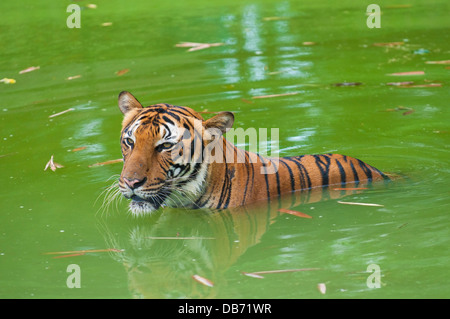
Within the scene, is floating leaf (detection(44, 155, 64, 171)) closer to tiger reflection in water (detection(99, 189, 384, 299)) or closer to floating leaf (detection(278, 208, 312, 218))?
tiger reflection in water (detection(99, 189, 384, 299))

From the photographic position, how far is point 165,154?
3988 mm

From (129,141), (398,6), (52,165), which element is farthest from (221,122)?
(398,6)

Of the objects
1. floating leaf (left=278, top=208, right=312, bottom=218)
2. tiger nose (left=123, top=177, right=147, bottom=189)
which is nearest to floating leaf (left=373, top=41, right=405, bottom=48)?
floating leaf (left=278, top=208, right=312, bottom=218)

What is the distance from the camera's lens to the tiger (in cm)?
392

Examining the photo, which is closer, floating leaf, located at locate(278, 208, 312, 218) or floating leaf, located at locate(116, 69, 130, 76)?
floating leaf, located at locate(278, 208, 312, 218)

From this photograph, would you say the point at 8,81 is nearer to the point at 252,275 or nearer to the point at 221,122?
the point at 221,122

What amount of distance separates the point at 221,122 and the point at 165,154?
0.33m

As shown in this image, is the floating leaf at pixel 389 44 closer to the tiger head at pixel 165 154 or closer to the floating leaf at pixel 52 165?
the floating leaf at pixel 52 165

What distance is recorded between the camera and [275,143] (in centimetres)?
532

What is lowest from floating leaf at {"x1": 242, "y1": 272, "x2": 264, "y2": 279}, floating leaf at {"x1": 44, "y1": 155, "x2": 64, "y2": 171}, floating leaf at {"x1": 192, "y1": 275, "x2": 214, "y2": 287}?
floating leaf at {"x1": 192, "y1": 275, "x2": 214, "y2": 287}

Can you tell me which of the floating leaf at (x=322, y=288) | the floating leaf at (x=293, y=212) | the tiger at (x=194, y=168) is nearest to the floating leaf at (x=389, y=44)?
the tiger at (x=194, y=168)

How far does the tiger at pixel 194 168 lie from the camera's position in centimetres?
392
